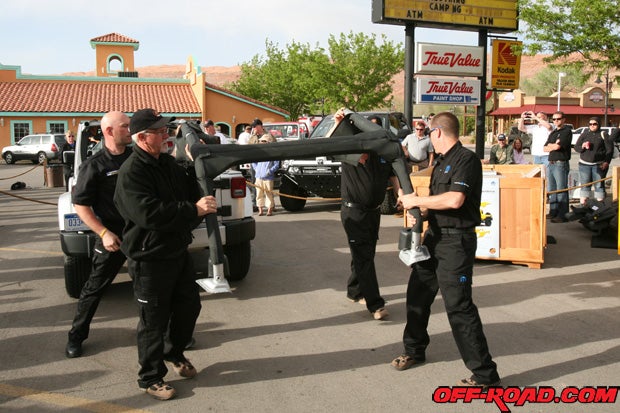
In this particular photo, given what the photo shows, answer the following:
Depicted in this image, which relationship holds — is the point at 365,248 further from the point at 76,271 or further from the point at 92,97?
the point at 92,97

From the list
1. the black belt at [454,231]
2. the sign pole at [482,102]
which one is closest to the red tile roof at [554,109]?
the sign pole at [482,102]

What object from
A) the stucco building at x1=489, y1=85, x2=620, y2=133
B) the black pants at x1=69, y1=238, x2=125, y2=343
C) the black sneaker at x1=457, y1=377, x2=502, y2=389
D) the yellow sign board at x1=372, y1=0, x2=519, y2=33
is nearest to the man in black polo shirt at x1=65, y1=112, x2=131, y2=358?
the black pants at x1=69, y1=238, x2=125, y2=343

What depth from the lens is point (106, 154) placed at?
5074 millimetres

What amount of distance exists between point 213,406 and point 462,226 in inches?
81.7

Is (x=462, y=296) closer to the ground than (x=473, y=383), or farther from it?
farther from it

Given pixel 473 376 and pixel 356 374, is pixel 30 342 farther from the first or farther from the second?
pixel 473 376

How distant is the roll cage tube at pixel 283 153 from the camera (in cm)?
374

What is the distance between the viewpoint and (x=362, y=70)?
43062 millimetres

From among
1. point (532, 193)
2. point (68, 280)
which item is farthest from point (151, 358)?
point (532, 193)

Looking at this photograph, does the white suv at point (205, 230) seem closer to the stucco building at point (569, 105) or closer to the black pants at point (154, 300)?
the black pants at point (154, 300)

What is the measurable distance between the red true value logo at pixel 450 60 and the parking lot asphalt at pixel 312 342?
24.6ft

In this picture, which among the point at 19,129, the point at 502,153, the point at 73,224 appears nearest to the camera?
the point at 73,224

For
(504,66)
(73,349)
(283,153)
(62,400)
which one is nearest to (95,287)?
(73,349)

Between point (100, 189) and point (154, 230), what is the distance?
128 centimetres
